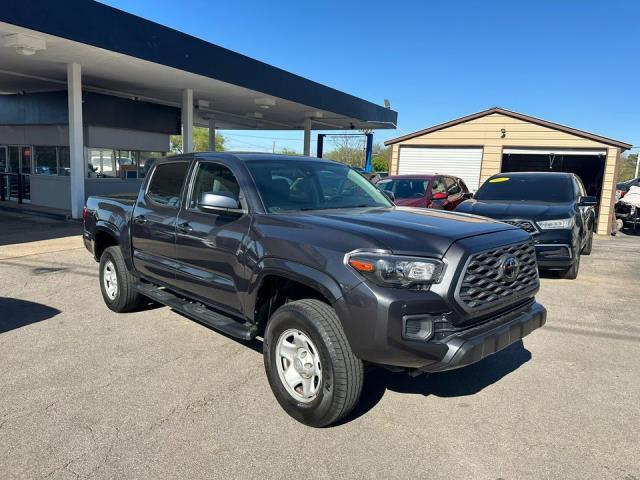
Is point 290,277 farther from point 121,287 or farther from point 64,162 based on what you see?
point 64,162

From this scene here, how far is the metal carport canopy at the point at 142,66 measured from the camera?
9.68 meters

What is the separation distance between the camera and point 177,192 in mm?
4695

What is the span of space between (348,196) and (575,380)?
2.48 m

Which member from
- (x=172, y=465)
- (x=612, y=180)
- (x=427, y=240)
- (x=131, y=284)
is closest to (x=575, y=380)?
(x=427, y=240)

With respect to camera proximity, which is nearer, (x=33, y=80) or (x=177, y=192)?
(x=177, y=192)

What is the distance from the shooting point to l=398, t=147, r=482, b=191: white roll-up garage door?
18.1m

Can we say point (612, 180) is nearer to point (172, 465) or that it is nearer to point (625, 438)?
point (625, 438)

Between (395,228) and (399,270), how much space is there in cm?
43

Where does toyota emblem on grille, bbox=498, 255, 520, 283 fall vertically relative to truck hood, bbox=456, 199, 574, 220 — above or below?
below

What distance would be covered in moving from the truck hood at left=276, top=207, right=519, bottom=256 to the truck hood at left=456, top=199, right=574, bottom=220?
4.00 meters

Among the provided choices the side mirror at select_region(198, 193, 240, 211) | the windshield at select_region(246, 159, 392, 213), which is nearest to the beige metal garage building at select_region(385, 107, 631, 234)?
the windshield at select_region(246, 159, 392, 213)

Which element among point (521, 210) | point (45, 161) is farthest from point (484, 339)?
point (45, 161)

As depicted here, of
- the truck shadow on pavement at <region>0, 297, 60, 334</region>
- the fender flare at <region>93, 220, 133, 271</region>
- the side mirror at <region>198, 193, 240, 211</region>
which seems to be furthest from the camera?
the fender flare at <region>93, 220, 133, 271</region>

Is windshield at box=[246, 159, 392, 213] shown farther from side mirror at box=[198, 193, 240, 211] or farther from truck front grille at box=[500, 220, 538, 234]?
truck front grille at box=[500, 220, 538, 234]
